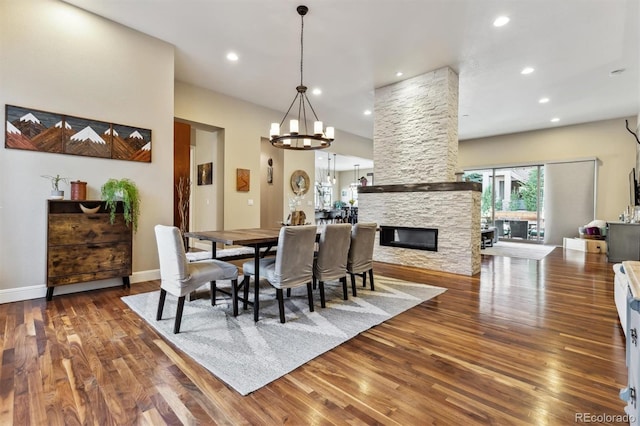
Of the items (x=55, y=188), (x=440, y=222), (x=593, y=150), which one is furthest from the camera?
(x=593, y=150)

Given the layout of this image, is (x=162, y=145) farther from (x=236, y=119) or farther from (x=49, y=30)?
(x=236, y=119)

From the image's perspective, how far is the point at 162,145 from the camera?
13.7 feet

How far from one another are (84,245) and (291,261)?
98.4 inches

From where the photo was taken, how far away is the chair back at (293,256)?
8.51 feet

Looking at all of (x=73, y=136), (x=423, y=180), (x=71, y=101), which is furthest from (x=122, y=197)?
(x=423, y=180)

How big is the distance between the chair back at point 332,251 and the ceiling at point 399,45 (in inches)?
101

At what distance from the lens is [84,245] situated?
335 cm

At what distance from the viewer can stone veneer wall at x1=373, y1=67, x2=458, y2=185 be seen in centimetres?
489

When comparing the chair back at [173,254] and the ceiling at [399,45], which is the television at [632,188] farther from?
the chair back at [173,254]

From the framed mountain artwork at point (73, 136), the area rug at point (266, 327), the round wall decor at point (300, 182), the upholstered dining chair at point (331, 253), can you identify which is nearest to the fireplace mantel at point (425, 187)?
the area rug at point (266, 327)

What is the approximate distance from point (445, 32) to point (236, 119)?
4161mm

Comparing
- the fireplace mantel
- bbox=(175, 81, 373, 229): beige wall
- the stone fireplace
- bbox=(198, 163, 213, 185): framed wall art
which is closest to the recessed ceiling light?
the stone fireplace

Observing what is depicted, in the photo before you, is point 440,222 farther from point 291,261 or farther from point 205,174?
point 205,174

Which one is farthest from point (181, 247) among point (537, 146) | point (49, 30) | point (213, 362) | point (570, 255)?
point (537, 146)
